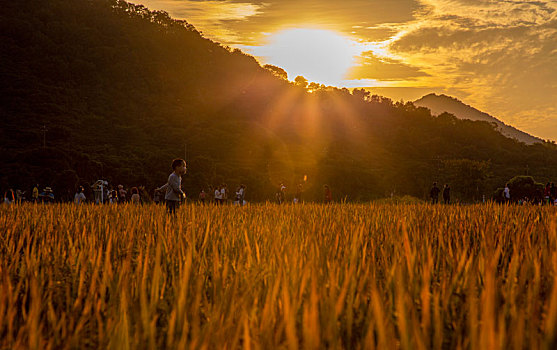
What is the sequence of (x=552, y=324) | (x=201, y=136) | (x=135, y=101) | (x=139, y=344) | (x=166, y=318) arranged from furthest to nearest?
1. (x=135, y=101)
2. (x=201, y=136)
3. (x=166, y=318)
4. (x=139, y=344)
5. (x=552, y=324)

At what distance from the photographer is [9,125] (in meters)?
67.2

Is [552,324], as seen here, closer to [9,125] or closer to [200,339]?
[200,339]

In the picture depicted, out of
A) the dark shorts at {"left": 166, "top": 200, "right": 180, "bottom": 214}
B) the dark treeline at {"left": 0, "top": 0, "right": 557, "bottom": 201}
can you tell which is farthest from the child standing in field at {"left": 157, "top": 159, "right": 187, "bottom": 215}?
the dark treeline at {"left": 0, "top": 0, "right": 557, "bottom": 201}

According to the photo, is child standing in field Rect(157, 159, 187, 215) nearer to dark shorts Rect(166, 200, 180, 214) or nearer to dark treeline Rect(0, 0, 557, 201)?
dark shorts Rect(166, 200, 180, 214)

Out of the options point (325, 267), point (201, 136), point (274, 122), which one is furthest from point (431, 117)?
point (325, 267)

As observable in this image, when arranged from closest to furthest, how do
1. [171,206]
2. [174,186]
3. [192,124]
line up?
[174,186], [171,206], [192,124]

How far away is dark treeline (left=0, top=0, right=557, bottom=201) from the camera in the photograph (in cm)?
4975

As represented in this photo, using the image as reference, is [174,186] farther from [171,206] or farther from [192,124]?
[192,124]

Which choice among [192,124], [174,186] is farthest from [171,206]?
[192,124]

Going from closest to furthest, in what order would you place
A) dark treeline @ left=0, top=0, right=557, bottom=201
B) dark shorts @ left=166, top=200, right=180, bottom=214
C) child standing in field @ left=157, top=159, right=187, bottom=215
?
child standing in field @ left=157, top=159, right=187, bottom=215, dark shorts @ left=166, top=200, right=180, bottom=214, dark treeline @ left=0, top=0, right=557, bottom=201

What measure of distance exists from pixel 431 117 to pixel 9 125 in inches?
3093

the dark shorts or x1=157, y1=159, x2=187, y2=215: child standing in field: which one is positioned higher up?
x1=157, y1=159, x2=187, y2=215: child standing in field

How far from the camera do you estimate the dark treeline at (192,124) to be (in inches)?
1959

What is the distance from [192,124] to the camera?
3241 inches
